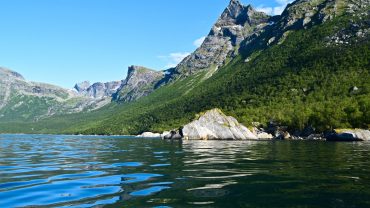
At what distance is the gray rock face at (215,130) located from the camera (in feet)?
428

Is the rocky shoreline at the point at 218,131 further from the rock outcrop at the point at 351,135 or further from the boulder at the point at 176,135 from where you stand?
the rock outcrop at the point at 351,135

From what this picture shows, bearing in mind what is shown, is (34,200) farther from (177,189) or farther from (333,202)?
(333,202)

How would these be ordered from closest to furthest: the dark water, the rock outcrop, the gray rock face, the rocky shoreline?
the dark water < the rock outcrop < the rocky shoreline < the gray rock face

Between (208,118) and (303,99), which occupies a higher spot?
(303,99)

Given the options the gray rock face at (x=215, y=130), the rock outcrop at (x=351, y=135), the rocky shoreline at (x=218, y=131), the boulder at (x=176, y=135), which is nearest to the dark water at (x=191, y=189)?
the rock outcrop at (x=351, y=135)

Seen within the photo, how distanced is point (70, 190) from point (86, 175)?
639 centimetres

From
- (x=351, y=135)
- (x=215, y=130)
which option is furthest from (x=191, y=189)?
(x=215, y=130)

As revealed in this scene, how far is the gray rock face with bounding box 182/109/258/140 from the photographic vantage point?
13052 cm

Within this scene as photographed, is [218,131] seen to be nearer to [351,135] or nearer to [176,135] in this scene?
[176,135]

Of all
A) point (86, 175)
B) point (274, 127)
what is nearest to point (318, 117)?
point (274, 127)

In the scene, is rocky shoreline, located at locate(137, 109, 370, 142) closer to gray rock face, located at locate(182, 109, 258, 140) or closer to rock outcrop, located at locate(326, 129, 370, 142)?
gray rock face, located at locate(182, 109, 258, 140)

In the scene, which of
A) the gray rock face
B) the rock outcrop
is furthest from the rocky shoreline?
the rock outcrop

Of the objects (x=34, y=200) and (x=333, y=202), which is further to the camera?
(x=34, y=200)

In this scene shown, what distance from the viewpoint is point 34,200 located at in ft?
53.9
